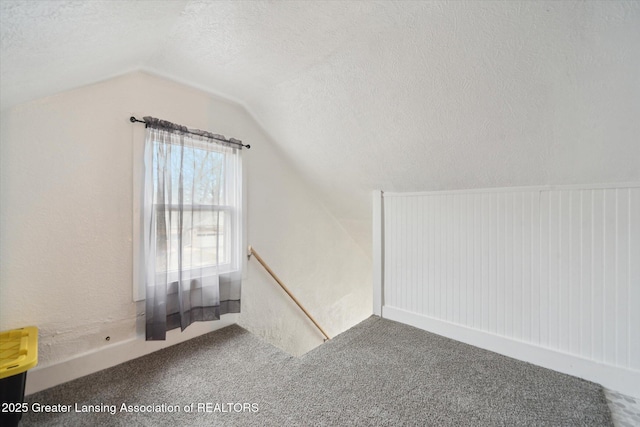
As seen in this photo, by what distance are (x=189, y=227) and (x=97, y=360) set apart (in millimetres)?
974

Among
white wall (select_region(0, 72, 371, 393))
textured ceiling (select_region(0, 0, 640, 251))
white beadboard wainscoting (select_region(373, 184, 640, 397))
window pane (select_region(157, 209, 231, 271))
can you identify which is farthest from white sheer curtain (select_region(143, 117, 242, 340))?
white beadboard wainscoting (select_region(373, 184, 640, 397))

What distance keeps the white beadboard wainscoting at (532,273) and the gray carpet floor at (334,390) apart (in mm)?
171

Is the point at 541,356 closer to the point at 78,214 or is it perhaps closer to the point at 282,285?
the point at 282,285

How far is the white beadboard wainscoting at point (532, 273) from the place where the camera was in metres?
1.43

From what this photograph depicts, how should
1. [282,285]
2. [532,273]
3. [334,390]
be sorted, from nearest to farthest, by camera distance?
1. [334,390]
2. [532,273]
3. [282,285]

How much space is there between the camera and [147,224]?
5.81 ft

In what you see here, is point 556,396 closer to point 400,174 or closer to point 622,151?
point 622,151

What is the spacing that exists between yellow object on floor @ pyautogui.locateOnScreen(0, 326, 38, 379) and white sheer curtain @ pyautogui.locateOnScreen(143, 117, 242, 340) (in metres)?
0.53

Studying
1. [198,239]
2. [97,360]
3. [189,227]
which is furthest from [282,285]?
[97,360]

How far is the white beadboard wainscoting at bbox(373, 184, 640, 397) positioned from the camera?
1.43 metres

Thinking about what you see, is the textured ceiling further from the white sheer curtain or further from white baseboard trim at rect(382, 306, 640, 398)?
white baseboard trim at rect(382, 306, 640, 398)

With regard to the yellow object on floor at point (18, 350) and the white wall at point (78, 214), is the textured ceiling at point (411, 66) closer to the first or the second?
the white wall at point (78, 214)

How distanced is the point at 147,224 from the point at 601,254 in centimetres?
282

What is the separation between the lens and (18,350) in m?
1.24
